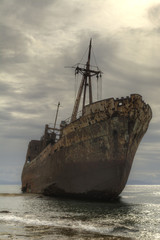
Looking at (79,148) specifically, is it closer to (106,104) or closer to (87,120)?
(87,120)

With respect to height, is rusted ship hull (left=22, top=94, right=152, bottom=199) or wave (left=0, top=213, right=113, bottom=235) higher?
rusted ship hull (left=22, top=94, right=152, bottom=199)

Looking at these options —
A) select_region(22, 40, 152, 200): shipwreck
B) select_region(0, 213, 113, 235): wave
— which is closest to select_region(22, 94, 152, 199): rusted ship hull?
select_region(22, 40, 152, 200): shipwreck

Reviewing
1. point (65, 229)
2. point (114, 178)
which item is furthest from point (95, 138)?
point (65, 229)

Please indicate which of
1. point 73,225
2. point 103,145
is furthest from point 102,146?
point 73,225

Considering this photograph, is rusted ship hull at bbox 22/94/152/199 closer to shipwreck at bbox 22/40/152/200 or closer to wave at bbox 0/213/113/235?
shipwreck at bbox 22/40/152/200

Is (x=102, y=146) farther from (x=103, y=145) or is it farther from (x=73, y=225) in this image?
(x=73, y=225)

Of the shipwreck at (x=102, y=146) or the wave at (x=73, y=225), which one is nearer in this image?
the wave at (x=73, y=225)

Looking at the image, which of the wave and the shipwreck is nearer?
the wave

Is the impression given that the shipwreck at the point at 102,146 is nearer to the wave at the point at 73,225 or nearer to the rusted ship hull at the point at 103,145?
the rusted ship hull at the point at 103,145

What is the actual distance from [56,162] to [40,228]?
13.7m

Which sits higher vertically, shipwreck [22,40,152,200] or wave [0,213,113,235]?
shipwreck [22,40,152,200]

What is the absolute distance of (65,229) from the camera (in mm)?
10625

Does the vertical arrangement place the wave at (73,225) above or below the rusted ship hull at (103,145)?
below

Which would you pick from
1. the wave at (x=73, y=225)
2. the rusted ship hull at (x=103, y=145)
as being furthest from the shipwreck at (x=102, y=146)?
the wave at (x=73, y=225)
